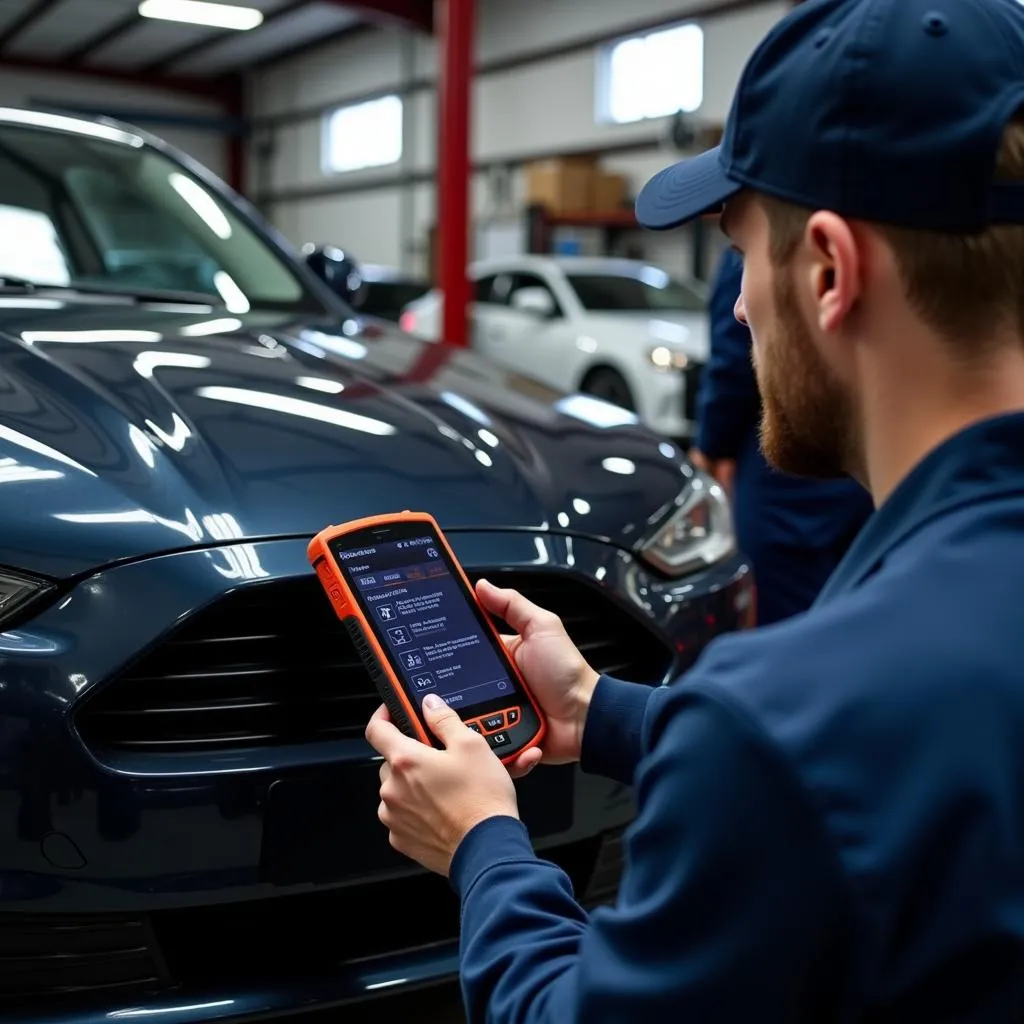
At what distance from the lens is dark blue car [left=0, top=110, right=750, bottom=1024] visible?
1.48 meters

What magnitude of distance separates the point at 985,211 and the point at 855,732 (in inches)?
12.5

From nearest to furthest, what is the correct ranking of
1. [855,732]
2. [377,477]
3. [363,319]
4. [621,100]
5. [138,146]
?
[855,732]
[377,477]
[363,319]
[138,146]
[621,100]

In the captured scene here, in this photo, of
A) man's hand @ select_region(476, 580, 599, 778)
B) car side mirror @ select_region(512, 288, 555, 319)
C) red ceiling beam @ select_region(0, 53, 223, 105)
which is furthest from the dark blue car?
red ceiling beam @ select_region(0, 53, 223, 105)

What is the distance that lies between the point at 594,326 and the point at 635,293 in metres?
0.65

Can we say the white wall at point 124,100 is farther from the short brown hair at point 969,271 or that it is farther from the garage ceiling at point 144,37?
the short brown hair at point 969,271

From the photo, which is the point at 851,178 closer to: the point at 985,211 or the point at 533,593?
the point at 985,211

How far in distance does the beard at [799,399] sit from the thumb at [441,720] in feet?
1.19

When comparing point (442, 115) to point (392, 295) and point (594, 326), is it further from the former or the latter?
point (392, 295)

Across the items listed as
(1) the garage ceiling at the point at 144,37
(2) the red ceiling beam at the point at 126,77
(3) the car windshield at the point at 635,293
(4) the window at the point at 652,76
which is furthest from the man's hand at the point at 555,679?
(2) the red ceiling beam at the point at 126,77

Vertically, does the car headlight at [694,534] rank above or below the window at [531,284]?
below

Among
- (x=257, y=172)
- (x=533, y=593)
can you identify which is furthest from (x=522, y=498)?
(x=257, y=172)

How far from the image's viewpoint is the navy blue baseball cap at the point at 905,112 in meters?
A: 0.78

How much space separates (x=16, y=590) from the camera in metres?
1.50

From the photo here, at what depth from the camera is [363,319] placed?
2.84m
